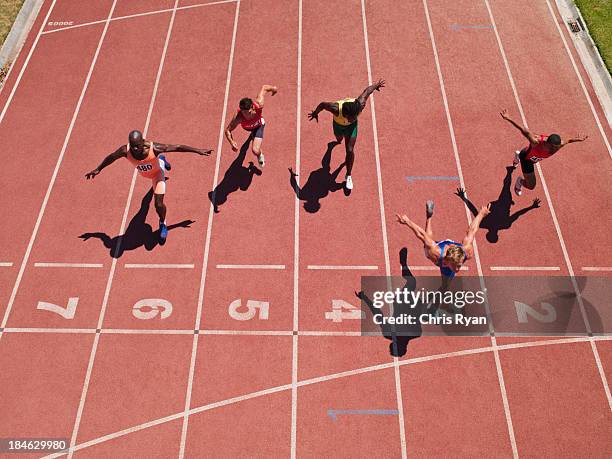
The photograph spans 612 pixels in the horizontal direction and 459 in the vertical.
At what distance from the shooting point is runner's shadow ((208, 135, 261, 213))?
9.56 m

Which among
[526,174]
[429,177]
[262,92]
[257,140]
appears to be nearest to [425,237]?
[429,177]

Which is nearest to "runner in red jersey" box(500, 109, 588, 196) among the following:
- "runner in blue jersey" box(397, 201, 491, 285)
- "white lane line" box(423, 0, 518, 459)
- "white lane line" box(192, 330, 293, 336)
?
"white lane line" box(423, 0, 518, 459)

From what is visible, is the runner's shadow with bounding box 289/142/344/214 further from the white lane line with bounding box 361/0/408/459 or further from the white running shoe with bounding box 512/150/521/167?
the white running shoe with bounding box 512/150/521/167

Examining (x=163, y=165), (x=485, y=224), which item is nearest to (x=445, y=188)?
(x=485, y=224)

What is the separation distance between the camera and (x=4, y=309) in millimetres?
8320

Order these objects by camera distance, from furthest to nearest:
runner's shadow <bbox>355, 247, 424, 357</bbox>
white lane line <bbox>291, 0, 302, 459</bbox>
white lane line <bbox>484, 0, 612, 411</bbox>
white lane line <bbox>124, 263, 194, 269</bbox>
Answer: white lane line <bbox>124, 263, 194, 269</bbox>, runner's shadow <bbox>355, 247, 424, 357</bbox>, white lane line <bbox>484, 0, 612, 411</bbox>, white lane line <bbox>291, 0, 302, 459</bbox>

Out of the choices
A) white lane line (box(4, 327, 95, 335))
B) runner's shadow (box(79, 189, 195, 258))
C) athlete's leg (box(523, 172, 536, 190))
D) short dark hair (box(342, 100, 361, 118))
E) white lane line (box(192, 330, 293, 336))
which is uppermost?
short dark hair (box(342, 100, 361, 118))

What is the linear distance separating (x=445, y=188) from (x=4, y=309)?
894 cm

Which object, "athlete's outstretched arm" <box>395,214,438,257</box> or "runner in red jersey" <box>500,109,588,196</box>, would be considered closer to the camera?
"athlete's outstretched arm" <box>395,214,438,257</box>

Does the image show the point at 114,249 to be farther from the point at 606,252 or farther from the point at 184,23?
the point at 606,252

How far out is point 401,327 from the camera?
26.5ft

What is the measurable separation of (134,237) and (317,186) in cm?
391

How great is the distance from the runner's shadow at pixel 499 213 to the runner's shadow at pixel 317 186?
263 centimetres

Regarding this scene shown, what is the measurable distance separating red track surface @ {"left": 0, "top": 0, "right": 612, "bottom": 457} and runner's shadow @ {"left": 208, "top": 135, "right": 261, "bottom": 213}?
122 millimetres
